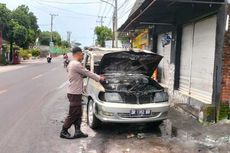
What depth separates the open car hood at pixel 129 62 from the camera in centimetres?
1005

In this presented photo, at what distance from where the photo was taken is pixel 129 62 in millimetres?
10375

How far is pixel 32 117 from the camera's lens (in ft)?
36.4

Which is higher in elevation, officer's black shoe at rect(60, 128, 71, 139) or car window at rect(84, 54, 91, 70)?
car window at rect(84, 54, 91, 70)

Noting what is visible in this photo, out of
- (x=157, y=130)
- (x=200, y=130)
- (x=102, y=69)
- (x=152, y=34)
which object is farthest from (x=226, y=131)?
(x=152, y=34)

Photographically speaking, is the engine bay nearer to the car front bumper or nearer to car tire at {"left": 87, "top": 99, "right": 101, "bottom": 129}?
the car front bumper

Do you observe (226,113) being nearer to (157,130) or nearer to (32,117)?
(157,130)

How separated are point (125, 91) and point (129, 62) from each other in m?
1.54

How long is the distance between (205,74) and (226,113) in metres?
2.13

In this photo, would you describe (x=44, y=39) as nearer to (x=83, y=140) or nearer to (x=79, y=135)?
(x=79, y=135)

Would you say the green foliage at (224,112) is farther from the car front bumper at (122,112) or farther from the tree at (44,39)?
the tree at (44,39)

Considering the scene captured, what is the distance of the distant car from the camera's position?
29.0 feet

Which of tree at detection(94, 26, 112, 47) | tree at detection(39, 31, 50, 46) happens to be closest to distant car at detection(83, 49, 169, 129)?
tree at detection(94, 26, 112, 47)

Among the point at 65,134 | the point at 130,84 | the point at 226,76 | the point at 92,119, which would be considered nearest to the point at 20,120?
the point at 92,119

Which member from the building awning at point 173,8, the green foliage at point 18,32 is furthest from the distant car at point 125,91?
the green foliage at point 18,32
